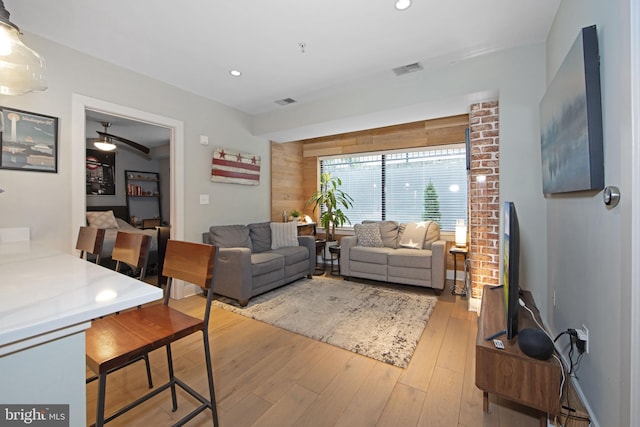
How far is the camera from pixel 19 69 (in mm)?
1482

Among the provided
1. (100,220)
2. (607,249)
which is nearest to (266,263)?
(607,249)

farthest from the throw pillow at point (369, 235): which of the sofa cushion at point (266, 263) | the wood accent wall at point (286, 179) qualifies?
the wood accent wall at point (286, 179)

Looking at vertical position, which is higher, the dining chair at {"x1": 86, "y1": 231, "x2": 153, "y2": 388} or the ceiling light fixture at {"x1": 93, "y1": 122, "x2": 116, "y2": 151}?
the ceiling light fixture at {"x1": 93, "y1": 122, "x2": 116, "y2": 151}

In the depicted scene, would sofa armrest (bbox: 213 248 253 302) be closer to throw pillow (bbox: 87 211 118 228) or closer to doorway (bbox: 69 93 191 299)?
doorway (bbox: 69 93 191 299)

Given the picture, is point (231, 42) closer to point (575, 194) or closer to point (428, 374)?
point (575, 194)

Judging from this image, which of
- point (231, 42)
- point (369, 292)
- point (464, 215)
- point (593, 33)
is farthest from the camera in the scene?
point (464, 215)

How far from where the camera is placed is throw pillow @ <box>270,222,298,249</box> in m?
4.08

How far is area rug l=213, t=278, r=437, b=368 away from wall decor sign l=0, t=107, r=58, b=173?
2.08 meters

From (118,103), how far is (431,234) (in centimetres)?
413

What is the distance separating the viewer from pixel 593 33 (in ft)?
4.26

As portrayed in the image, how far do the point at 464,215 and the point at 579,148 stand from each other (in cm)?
292

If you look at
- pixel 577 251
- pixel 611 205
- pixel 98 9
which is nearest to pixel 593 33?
pixel 611 205

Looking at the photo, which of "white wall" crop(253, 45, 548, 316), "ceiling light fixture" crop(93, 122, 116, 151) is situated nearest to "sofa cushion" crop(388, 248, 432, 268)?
"white wall" crop(253, 45, 548, 316)

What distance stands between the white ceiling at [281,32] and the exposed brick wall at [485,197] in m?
0.68
